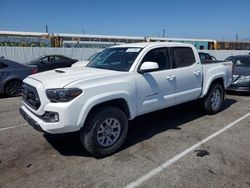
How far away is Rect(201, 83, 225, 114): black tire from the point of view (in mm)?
6294

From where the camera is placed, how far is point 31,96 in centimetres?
403

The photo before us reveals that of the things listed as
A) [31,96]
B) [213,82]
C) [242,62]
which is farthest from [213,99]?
[242,62]

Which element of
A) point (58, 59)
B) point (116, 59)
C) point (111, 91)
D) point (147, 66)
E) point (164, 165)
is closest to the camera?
point (164, 165)

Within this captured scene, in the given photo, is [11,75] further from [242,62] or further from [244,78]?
[242,62]

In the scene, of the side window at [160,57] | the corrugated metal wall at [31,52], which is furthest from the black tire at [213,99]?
the corrugated metal wall at [31,52]

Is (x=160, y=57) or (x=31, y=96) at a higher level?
(x=160, y=57)

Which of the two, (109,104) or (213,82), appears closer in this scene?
(109,104)

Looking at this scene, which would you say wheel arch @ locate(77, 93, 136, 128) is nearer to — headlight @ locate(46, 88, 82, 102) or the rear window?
headlight @ locate(46, 88, 82, 102)

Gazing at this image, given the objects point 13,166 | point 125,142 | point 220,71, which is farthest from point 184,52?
point 13,166

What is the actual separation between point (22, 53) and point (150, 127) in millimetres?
15196

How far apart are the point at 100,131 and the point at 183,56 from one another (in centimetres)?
270

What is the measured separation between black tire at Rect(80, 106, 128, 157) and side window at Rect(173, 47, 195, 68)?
75.8 inches

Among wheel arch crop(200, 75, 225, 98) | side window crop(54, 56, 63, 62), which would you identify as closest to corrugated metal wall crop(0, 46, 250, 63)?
side window crop(54, 56, 63, 62)

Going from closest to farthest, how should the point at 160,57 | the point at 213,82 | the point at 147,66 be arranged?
1. the point at 147,66
2. the point at 160,57
3. the point at 213,82
